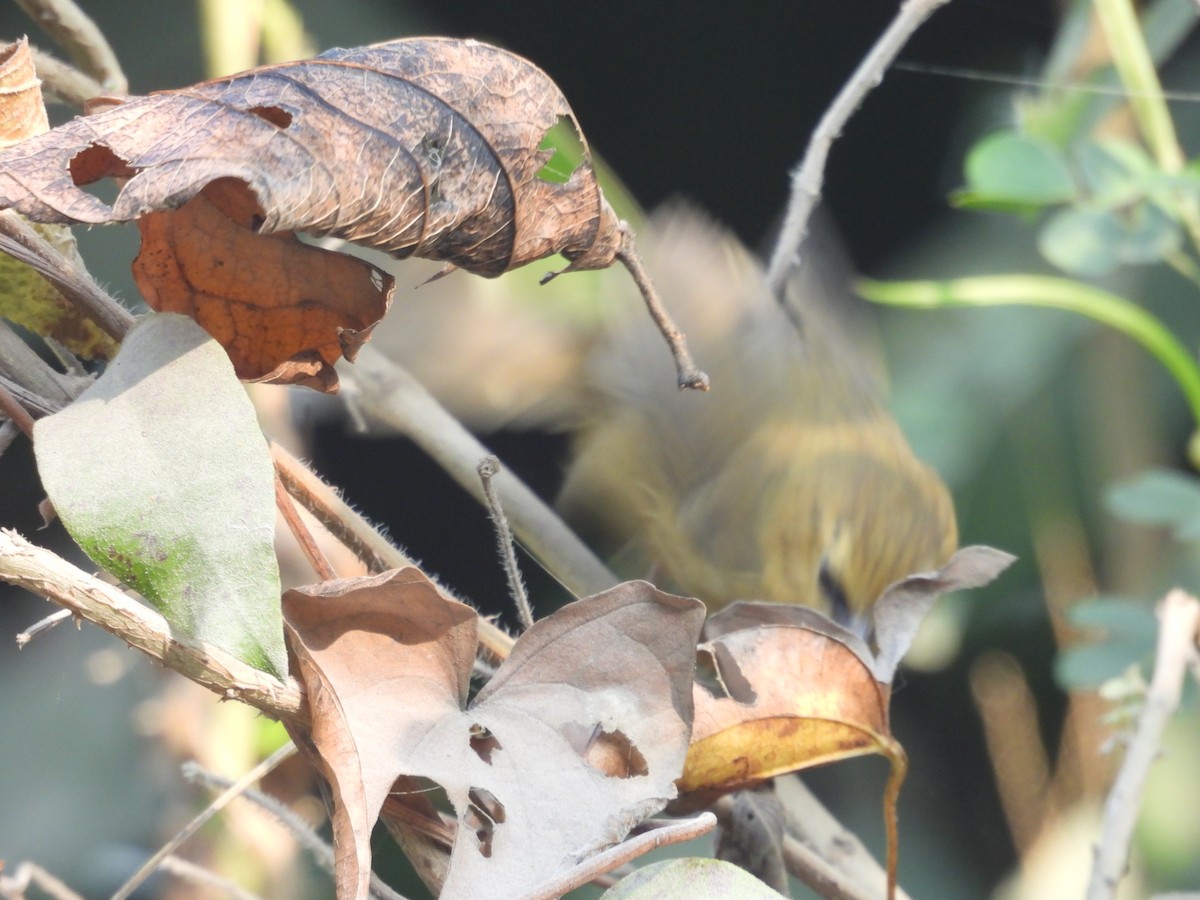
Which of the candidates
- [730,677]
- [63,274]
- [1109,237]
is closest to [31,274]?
[63,274]

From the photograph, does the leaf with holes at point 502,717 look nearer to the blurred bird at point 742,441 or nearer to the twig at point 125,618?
the twig at point 125,618

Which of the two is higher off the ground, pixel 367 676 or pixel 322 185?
pixel 322 185

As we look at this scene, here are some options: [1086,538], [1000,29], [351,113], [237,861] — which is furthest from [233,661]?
[1000,29]

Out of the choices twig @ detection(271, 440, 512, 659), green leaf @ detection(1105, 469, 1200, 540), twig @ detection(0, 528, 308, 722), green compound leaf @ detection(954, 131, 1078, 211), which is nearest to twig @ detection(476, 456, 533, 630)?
twig @ detection(271, 440, 512, 659)

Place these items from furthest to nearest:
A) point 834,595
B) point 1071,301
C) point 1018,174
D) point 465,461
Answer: point 1071,301 → point 1018,174 → point 834,595 → point 465,461

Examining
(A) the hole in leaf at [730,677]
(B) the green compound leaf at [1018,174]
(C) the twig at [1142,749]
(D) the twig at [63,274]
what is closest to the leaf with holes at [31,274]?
(D) the twig at [63,274]

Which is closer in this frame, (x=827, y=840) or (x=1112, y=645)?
(x=827, y=840)

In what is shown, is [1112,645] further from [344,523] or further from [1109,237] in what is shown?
[344,523]
